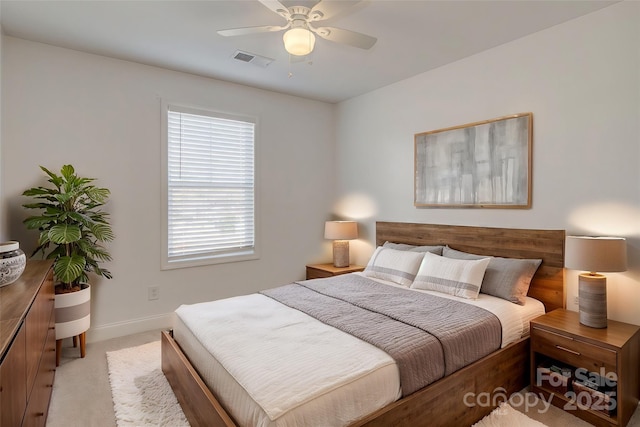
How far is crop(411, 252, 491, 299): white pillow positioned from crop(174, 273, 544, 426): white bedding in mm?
372

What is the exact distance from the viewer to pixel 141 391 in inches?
94.1

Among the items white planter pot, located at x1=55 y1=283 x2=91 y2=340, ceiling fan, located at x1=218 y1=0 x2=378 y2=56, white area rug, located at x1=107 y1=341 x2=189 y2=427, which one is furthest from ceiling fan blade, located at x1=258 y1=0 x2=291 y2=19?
white planter pot, located at x1=55 y1=283 x2=91 y2=340

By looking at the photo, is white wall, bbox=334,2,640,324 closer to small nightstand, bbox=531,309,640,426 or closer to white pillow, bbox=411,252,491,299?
small nightstand, bbox=531,309,640,426

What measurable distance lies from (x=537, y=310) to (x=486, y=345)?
789 millimetres

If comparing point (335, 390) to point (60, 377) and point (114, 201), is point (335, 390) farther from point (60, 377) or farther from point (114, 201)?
point (114, 201)

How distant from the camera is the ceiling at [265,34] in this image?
2402 mm

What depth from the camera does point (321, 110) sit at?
4.78 m

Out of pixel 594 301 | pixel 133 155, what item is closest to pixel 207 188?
pixel 133 155

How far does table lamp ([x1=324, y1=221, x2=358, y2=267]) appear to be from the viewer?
429cm

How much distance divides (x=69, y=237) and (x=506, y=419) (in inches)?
130

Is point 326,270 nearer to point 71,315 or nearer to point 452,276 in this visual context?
point 452,276

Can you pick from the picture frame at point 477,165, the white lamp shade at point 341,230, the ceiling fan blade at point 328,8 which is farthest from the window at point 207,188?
the ceiling fan blade at point 328,8

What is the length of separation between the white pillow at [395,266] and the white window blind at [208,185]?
5.26 feet

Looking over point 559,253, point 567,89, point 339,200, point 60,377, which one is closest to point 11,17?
point 60,377
